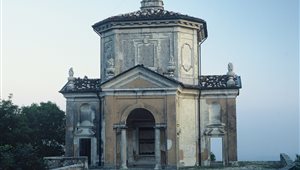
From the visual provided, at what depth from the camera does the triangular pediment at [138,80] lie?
3197cm

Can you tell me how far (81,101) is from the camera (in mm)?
36125

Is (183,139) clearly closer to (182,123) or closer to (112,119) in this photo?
(182,123)

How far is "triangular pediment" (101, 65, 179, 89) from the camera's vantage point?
3197 cm

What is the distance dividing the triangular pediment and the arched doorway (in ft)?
8.46

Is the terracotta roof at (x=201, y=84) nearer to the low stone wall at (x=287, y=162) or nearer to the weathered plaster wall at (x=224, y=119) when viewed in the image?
the weathered plaster wall at (x=224, y=119)

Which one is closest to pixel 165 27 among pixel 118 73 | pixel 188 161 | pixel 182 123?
pixel 118 73

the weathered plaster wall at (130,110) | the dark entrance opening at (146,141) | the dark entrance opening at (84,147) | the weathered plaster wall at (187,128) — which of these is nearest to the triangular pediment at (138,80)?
the weathered plaster wall at (130,110)

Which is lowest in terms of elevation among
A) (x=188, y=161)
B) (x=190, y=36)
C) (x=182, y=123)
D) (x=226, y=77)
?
(x=188, y=161)

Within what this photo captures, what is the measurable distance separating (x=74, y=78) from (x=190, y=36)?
879 cm

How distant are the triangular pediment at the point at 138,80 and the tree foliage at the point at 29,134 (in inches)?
252

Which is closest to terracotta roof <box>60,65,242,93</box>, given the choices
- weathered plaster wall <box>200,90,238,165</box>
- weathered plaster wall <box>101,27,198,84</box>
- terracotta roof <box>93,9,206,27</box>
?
weathered plaster wall <box>200,90,238,165</box>

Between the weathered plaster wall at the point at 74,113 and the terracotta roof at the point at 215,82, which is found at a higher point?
the terracotta roof at the point at 215,82

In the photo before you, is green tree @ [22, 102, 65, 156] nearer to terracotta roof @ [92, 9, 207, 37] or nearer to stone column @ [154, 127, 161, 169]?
terracotta roof @ [92, 9, 207, 37]

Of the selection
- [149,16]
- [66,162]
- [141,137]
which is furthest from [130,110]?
[149,16]
